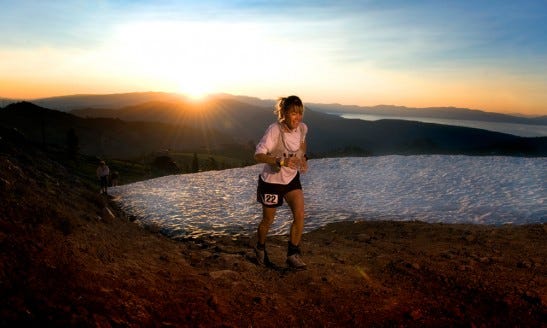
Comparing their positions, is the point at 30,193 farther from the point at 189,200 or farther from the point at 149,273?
the point at 189,200

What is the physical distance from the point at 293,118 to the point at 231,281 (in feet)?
8.23

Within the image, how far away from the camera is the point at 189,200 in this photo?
600 inches

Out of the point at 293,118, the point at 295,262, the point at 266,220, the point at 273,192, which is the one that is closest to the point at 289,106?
the point at 293,118

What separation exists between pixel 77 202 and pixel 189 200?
7.36 meters

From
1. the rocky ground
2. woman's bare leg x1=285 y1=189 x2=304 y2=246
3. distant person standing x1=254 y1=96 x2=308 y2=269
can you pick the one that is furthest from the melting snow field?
distant person standing x1=254 y1=96 x2=308 y2=269

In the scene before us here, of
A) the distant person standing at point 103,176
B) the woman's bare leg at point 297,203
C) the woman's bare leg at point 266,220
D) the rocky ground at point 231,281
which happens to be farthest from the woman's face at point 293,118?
the distant person standing at point 103,176

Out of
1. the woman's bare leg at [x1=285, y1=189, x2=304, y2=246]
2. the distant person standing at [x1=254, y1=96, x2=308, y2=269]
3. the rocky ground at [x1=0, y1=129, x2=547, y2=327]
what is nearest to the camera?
the rocky ground at [x1=0, y1=129, x2=547, y2=327]

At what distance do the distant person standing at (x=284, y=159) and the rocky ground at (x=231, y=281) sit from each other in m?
1.10

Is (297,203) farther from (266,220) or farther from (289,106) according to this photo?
(289,106)

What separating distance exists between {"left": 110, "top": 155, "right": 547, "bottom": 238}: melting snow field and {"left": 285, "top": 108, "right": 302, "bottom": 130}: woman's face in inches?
199

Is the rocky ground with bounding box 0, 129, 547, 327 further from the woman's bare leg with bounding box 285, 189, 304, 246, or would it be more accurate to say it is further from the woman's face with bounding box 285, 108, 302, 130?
the woman's face with bounding box 285, 108, 302, 130

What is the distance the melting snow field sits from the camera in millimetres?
11266

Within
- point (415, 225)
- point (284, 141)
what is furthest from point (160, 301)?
point (415, 225)

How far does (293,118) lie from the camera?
5.68m
